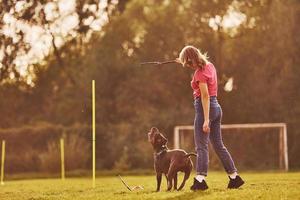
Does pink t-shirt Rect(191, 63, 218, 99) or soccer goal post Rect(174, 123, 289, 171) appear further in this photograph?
soccer goal post Rect(174, 123, 289, 171)

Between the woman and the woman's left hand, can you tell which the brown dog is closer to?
the woman

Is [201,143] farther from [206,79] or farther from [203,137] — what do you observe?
[206,79]

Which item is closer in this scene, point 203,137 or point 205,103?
point 205,103

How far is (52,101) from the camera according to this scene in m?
30.5

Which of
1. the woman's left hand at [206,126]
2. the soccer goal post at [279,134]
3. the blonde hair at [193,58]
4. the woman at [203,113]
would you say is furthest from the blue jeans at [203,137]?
the soccer goal post at [279,134]

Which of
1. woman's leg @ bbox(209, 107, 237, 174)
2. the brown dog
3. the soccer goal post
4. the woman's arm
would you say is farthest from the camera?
the soccer goal post

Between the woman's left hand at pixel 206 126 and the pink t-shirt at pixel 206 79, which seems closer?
the woman's left hand at pixel 206 126

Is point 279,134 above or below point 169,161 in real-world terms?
above

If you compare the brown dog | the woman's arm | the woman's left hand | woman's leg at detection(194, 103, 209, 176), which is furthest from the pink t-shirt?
the brown dog

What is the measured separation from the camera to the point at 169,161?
27.6ft

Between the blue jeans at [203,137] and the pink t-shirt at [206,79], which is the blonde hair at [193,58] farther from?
the blue jeans at [203,137]

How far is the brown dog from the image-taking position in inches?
325

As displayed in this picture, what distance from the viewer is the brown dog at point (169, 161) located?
8266 millimetres

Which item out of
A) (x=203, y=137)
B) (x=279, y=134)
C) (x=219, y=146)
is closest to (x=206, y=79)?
(x=203, y=137)
